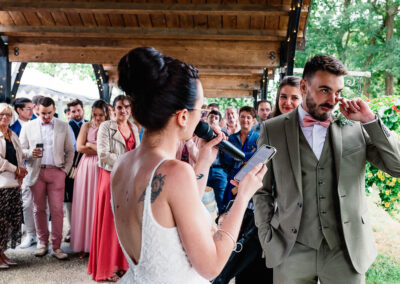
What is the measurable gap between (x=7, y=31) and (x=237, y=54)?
11.5 feet

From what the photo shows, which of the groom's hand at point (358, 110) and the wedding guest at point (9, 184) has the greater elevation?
the groom's hand at point (358, 110)

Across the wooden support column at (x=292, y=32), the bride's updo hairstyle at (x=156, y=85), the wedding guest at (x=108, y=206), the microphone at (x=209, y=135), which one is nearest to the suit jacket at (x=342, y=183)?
the microphone at (x=209, y=135)

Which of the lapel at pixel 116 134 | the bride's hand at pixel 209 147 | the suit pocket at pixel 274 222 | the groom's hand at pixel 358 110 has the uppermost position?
the groom's hand at pixel 358 110

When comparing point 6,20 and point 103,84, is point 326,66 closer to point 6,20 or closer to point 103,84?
point 6,20

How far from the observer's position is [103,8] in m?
5.20

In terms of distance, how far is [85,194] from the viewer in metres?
5.40

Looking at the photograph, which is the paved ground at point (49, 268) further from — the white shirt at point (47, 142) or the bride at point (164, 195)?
the bride at point (164, 195)

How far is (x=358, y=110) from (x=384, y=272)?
3361 mm

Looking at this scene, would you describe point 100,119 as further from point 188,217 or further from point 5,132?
point 188,217

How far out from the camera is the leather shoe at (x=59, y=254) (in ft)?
16.9

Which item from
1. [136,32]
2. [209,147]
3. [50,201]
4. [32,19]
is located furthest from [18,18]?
[209,147]

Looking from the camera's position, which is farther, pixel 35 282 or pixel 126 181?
pixel 35 282

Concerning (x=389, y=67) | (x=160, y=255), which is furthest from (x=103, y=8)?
(x=389, y=67)

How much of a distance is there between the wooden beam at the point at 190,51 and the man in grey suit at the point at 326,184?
4233 millimetres
